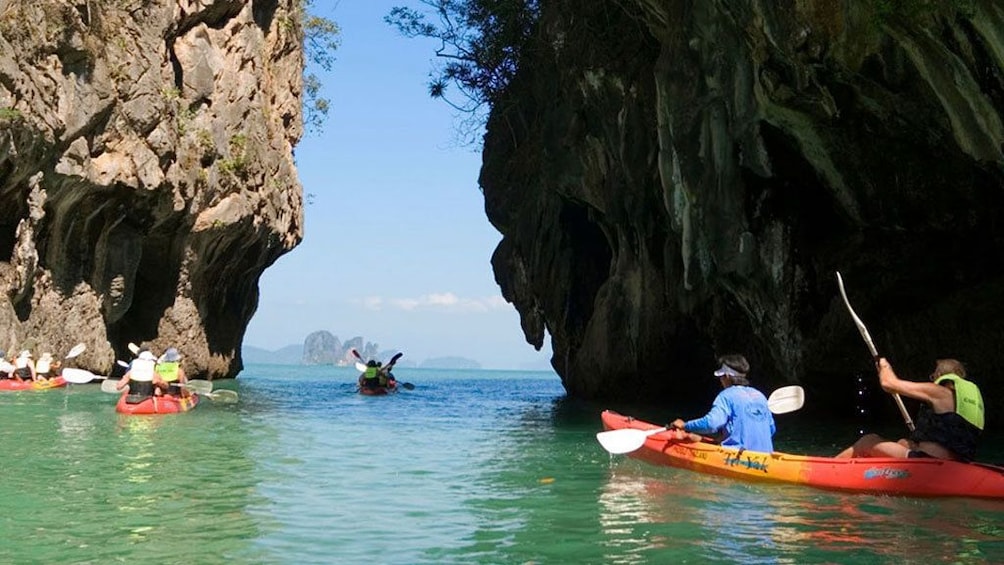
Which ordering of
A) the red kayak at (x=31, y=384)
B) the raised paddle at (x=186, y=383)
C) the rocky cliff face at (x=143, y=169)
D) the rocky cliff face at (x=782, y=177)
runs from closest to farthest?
the rocky cliff face at (x=782, y=177) → the raised paddle at (x=186, y=383) → the red kayak at (x=31, y=384) → the rocky cliff face at (x=143, y=169)

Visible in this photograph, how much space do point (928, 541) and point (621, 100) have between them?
16.2 metres

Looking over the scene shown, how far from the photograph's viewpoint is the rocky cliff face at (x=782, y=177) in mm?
13359

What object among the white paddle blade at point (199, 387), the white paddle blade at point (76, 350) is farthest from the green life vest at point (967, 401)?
the white paddle blade at point (76, 350)

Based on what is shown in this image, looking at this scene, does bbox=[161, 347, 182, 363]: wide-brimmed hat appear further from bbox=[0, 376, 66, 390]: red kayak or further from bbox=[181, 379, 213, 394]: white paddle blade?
bbox=[0, 376, 66, 390]: red kayak

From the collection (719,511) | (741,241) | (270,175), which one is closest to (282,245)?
(270,175)

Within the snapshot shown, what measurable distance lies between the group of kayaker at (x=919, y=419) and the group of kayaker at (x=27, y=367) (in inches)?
703

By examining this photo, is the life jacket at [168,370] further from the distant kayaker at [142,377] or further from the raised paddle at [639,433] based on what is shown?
the raised paddle at [639,433]

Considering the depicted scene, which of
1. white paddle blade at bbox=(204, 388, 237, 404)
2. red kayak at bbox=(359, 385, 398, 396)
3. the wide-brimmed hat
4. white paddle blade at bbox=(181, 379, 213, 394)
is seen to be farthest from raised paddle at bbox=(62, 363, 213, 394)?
red kayak at bbox=(359, 385, 398, 396)

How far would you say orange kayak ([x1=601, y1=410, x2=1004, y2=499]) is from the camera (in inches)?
366

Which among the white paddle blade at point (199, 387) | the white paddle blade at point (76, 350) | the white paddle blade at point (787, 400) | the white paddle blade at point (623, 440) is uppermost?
the white paddle blade at point (76, 350)

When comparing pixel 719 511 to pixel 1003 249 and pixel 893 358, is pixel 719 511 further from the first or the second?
pixel 893 358

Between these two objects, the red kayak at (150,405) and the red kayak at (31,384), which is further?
the red kayak at (31,384)

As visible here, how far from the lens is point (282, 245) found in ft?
122

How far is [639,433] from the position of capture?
11648mm
